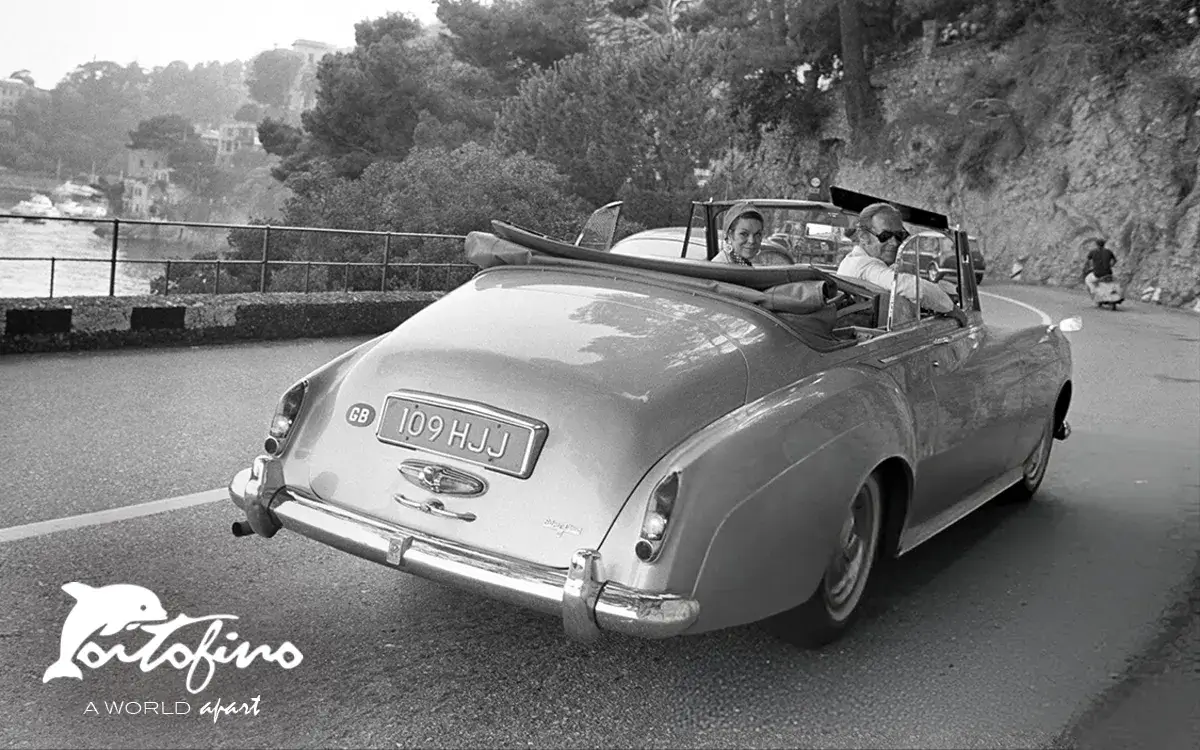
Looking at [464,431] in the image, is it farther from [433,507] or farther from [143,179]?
[143,179]

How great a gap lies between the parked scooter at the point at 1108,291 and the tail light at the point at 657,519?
27.8 meters

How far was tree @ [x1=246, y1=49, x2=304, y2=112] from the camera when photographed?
8381 centimetres

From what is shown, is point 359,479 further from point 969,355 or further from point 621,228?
point 621,228

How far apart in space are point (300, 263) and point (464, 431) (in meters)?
14.3

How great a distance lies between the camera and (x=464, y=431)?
3703mm

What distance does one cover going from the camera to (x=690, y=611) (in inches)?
131

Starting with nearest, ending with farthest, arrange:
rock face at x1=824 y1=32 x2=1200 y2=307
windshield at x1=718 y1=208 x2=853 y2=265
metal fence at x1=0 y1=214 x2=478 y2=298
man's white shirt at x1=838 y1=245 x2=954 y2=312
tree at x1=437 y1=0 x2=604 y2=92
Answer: man's white shirt at x1=838 y1=245 x2=954 y2=312, windshield at x1=718 y1=208 x2=853 y2=265, metal fence at x1=0 y1=214 x2=478 y2=298, rock face at x1=824 y1=32 x2=1200 y2=307, tree at x1=437 y1=0 x2=604 y2=92

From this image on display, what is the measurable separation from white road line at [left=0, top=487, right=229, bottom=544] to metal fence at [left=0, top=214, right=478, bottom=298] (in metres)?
6.66

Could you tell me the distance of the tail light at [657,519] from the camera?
334 cm

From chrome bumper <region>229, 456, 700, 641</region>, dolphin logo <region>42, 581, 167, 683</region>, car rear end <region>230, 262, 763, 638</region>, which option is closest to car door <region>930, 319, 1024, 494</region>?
car rear end <region>230, 262, 763, 638</region>

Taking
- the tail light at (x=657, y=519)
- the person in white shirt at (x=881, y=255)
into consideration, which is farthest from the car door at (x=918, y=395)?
the tail light at (x=657, y=519)

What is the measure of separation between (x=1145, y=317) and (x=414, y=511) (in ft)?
86.3

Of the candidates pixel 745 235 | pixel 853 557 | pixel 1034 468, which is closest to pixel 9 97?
pixel 745 235

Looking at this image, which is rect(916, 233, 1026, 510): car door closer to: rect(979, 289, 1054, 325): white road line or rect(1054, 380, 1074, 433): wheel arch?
rect(1054, 380, 1074, 433): wheel arch
